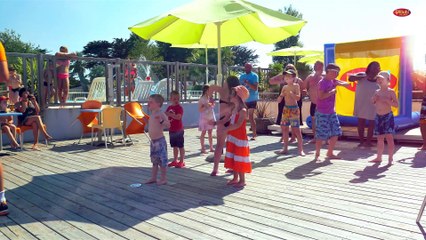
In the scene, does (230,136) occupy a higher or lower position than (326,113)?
lower

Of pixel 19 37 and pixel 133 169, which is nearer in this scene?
pixel 133 169

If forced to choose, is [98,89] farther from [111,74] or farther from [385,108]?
[385,108]

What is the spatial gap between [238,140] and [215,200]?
97 centimetres

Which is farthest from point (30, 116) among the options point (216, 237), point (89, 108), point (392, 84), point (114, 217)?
point (392, 84)

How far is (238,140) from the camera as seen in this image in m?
5.09

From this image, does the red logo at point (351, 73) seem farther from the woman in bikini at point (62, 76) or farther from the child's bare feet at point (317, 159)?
the woman in bikini at point (62, 76)

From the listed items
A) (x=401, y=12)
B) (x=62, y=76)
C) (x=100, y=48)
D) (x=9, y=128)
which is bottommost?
(x=9, y=128)

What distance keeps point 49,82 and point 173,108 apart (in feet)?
16.7

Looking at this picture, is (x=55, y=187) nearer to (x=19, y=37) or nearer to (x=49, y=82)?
(x=49, y=82)

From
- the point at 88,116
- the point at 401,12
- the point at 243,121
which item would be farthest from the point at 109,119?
the point at 401,12

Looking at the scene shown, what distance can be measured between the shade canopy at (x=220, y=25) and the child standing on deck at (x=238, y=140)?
3.84ft

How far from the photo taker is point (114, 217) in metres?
3.83

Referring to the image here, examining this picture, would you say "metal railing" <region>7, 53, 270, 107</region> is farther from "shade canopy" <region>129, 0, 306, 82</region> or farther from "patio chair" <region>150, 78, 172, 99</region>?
"shade canopy" <region>129, 0, 306, 82</region>

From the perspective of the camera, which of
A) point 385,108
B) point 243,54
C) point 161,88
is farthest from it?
point 243,54
